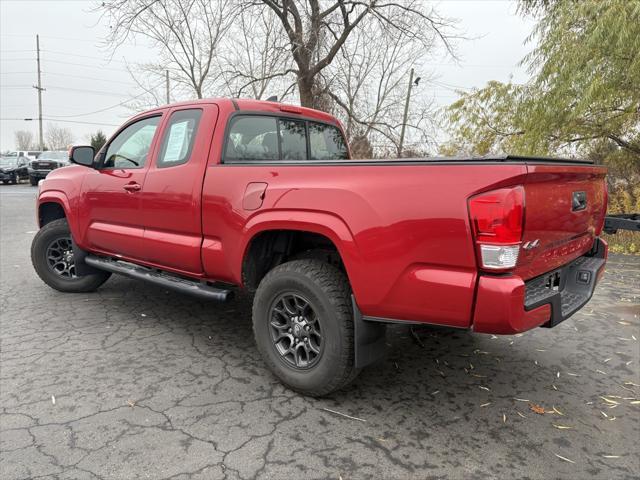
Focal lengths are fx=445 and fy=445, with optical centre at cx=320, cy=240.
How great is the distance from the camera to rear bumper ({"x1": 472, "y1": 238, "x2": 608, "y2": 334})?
6.91ft

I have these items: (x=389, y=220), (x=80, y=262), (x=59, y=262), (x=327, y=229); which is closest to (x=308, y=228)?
(x=327, y=229)

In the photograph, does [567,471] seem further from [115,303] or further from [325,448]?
[115,303]

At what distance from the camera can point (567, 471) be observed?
2236 millimetres

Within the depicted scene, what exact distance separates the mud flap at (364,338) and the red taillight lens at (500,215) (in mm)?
835

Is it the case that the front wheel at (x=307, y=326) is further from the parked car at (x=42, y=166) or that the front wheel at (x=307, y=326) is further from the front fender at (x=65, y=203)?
the parked car at (x=42, y=166)

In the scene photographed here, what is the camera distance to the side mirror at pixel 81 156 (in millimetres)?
4383

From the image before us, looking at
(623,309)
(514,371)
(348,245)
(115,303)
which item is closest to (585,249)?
(514,371)

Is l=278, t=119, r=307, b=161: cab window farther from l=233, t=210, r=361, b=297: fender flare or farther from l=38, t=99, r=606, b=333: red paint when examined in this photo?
l=233, t=210, r=361, b=297: fender flare

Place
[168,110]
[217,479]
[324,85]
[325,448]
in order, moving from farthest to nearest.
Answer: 1. [324,85]
2. [168,110]
3. [325,448]
4. [217,479]

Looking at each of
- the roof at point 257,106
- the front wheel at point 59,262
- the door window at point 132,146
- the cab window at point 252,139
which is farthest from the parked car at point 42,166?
the cab window at point 252,139

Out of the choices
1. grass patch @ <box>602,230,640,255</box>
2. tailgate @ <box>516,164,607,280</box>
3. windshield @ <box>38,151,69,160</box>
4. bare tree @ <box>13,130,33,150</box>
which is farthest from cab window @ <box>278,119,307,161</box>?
bare tree @ <box>13,130,33,150</box>

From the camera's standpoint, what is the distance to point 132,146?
4.27 m

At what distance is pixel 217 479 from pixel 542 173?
2.16m

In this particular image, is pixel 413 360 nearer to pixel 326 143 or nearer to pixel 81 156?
pixel 326 143
